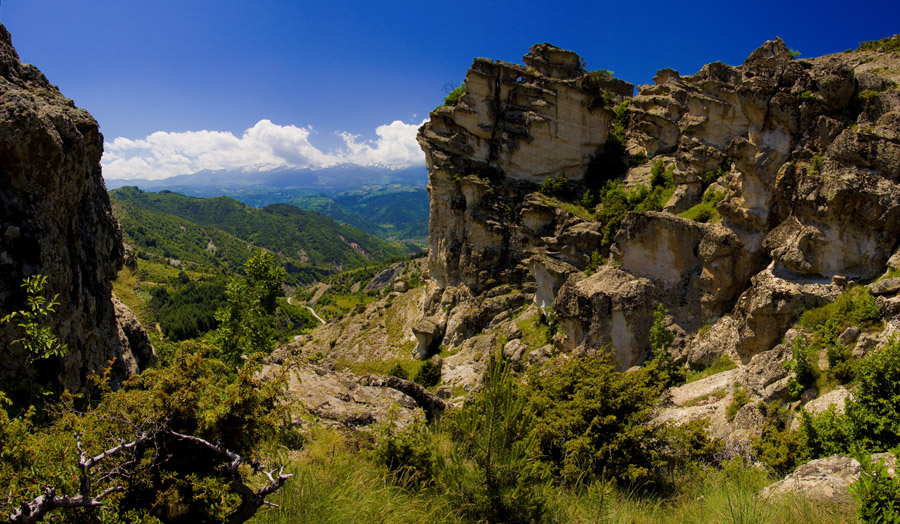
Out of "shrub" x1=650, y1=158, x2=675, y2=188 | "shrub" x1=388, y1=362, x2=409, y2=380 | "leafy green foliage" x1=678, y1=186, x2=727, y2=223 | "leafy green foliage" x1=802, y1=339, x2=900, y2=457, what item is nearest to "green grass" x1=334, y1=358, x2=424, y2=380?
"shrub" x1=388, y1=362, x2=409, y2=380

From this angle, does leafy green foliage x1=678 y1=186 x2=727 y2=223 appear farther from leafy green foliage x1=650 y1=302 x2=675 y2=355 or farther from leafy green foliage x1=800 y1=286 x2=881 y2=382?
leafy green foliage x1=800 y1=286 x2=881 y2=382

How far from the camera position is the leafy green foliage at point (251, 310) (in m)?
18.8

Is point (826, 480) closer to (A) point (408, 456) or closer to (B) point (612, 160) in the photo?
(A) point (408, 456)

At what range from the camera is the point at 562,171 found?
39.2m

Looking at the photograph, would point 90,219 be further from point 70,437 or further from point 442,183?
point 442,183

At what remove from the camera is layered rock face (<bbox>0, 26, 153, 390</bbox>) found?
285 inches

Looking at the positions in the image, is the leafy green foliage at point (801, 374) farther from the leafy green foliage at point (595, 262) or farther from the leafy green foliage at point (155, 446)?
the leafy green foliage at point (595, 262)

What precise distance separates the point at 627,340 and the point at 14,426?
24433mm

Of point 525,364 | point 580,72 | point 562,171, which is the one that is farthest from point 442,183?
point 525,364

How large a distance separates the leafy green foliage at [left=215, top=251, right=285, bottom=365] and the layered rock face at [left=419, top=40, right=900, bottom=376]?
1652 cm

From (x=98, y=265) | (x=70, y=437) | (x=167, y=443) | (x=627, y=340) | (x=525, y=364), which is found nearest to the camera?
(x=70, y=437)

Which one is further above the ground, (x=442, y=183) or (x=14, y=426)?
(x=442, y=183)

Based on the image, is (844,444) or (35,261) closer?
(35,261)

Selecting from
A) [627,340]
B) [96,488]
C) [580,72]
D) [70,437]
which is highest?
[580,72]
